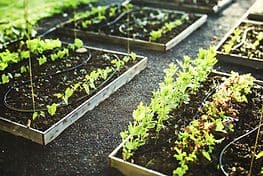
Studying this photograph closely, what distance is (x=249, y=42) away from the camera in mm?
4895

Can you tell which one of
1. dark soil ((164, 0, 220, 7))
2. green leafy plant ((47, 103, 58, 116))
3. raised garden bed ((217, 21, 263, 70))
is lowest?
green leafy plant ((47, 103, 58, 116))

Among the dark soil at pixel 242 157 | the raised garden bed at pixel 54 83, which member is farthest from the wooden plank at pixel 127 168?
the raised garden bed at pixel 54 83

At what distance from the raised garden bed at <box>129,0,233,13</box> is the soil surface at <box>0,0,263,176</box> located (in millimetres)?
1992

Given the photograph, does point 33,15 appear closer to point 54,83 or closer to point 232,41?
point 54,83

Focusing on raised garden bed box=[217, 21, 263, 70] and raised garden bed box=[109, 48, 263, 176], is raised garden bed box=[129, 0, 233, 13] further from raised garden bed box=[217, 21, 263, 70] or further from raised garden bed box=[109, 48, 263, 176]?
raised garden bed box=[109, 48, 263, 176]

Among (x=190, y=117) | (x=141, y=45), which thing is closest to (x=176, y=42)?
(x=141, y=45)

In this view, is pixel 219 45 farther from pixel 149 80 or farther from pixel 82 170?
pixel 82 170

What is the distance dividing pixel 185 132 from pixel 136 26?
111 inches

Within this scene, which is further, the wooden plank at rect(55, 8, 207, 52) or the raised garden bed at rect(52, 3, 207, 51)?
the raised garden bed at rect(52, 3, 207, 51)

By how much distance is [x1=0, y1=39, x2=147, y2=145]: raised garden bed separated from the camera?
11.2 ft

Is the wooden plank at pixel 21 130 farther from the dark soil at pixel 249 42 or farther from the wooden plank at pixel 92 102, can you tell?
the dark soil at pixel 249 42

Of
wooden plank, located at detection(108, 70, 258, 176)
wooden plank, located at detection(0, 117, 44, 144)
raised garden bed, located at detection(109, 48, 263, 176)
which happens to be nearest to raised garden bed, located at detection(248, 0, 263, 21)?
raised garden bed, located at detection(109, 48, 263, 176)

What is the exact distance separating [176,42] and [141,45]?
0.46 m

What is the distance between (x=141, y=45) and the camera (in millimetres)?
5031
